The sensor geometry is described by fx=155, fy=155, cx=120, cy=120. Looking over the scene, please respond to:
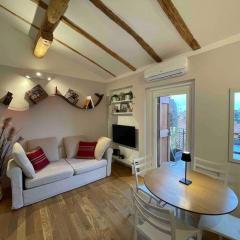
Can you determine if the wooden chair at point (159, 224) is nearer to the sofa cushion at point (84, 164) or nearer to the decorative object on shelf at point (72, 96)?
the sofa cushion at point (84, 164)

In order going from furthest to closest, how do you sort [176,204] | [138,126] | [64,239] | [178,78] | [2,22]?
[138,126] → [2,22] → [178,78] → [64,239] → [176,204]

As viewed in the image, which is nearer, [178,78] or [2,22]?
[178,78]

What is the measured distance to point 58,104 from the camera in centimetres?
381

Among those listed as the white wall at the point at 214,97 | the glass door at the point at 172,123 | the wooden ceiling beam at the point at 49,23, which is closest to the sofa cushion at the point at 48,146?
the wooden ceiling beam at the point at 49,23

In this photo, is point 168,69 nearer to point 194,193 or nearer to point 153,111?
point 153,111

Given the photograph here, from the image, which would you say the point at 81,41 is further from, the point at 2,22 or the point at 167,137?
the point at 167,137

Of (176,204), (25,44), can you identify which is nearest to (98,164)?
(176,204)

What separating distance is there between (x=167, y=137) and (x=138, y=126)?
0.71 metres

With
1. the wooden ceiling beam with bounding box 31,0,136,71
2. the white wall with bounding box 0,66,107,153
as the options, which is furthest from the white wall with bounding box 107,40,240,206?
the white wall with bounding box 0,66,107,153

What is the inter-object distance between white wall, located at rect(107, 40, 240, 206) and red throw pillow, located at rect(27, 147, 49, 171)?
111 inches

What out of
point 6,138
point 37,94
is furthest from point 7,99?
point 6,138

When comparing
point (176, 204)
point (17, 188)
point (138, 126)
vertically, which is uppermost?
point (138, 126)

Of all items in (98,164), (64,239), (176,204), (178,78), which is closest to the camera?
(176,204)

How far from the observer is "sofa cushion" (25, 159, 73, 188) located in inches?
101
